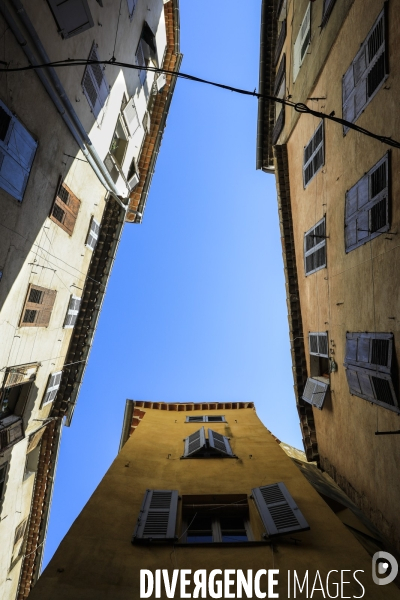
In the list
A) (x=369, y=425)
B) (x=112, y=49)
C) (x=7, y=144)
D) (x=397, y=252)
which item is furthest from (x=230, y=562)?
(x=112, y=49)

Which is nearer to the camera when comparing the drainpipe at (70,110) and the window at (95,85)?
the drainpipe at (70,110)

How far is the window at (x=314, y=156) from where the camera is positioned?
39.2ft

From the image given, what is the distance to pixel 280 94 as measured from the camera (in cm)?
1786

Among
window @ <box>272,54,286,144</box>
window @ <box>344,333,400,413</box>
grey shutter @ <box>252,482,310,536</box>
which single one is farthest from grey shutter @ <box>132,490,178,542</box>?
window @ <box>272,54,286,144</box>

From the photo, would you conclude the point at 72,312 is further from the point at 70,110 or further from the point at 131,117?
the point at 131,117

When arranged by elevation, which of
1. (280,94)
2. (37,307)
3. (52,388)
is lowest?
(52,388)

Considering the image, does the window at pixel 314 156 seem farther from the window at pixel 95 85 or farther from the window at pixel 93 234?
the window at pixel 93 234

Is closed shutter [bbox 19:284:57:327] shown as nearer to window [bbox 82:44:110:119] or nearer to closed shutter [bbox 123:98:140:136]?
window [bbox 82:44:110:119]

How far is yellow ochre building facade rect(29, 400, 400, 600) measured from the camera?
234 inches

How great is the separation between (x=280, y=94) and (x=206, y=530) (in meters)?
17.9

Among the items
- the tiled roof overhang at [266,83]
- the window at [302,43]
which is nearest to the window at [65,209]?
the window at [302,43]

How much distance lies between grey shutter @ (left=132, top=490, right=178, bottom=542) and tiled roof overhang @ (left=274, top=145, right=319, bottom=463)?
6976mm

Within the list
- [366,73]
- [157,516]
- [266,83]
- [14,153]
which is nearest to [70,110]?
[14,153]

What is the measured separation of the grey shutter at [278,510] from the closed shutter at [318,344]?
15.5ft
